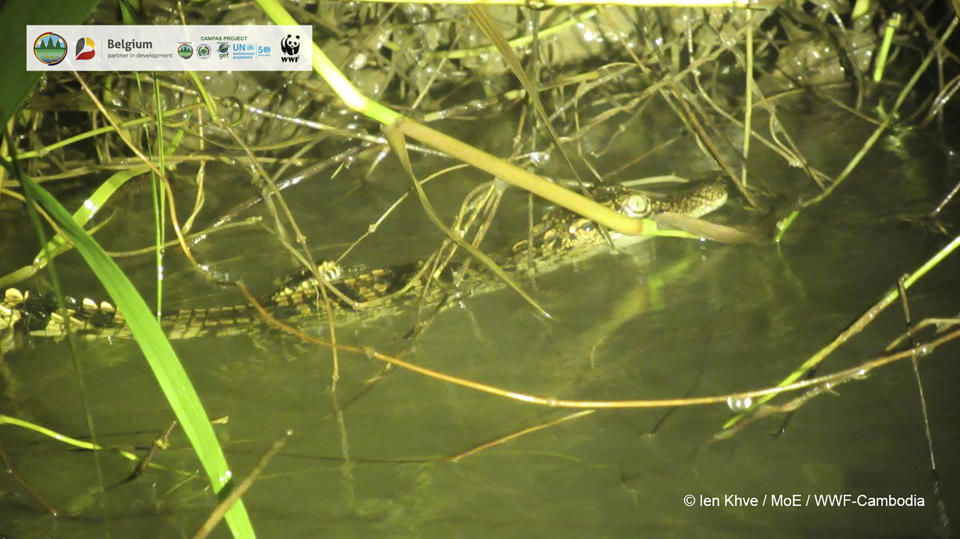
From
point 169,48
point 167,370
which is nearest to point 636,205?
point 169,48

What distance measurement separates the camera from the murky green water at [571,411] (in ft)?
7.91

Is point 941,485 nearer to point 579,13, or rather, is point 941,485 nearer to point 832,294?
point 832,294

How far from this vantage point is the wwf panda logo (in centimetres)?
394

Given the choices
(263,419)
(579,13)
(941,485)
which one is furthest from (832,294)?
(579,13)

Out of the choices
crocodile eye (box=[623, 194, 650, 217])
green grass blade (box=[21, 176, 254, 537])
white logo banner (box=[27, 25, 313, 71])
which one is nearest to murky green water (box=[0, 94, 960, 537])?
crocodile eye (box=[623, 194, 650, 217])

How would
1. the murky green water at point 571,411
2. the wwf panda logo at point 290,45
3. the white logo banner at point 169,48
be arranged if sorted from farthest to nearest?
the wwf panda logo at point 290,45
the white logo banner at point 169,48
the murky green water at point 571,411

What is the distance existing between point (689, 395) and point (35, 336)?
2849mm

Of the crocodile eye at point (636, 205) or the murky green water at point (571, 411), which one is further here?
the crocodile eye at point (636, 205)

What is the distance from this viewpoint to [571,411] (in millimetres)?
2807

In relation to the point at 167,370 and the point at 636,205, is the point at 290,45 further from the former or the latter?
the point at 167,370

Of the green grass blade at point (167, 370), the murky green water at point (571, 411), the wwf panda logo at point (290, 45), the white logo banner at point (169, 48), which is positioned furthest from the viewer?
the wwf panda logo at point (290, 45)

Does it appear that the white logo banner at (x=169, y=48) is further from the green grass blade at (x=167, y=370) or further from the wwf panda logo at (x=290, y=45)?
the green grass blade at (x=167, y=370)

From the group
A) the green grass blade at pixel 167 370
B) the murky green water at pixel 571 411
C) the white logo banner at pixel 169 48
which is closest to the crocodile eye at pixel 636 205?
the murky green water at pixel 571 411

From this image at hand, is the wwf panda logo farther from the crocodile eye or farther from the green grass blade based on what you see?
the green grass blade
